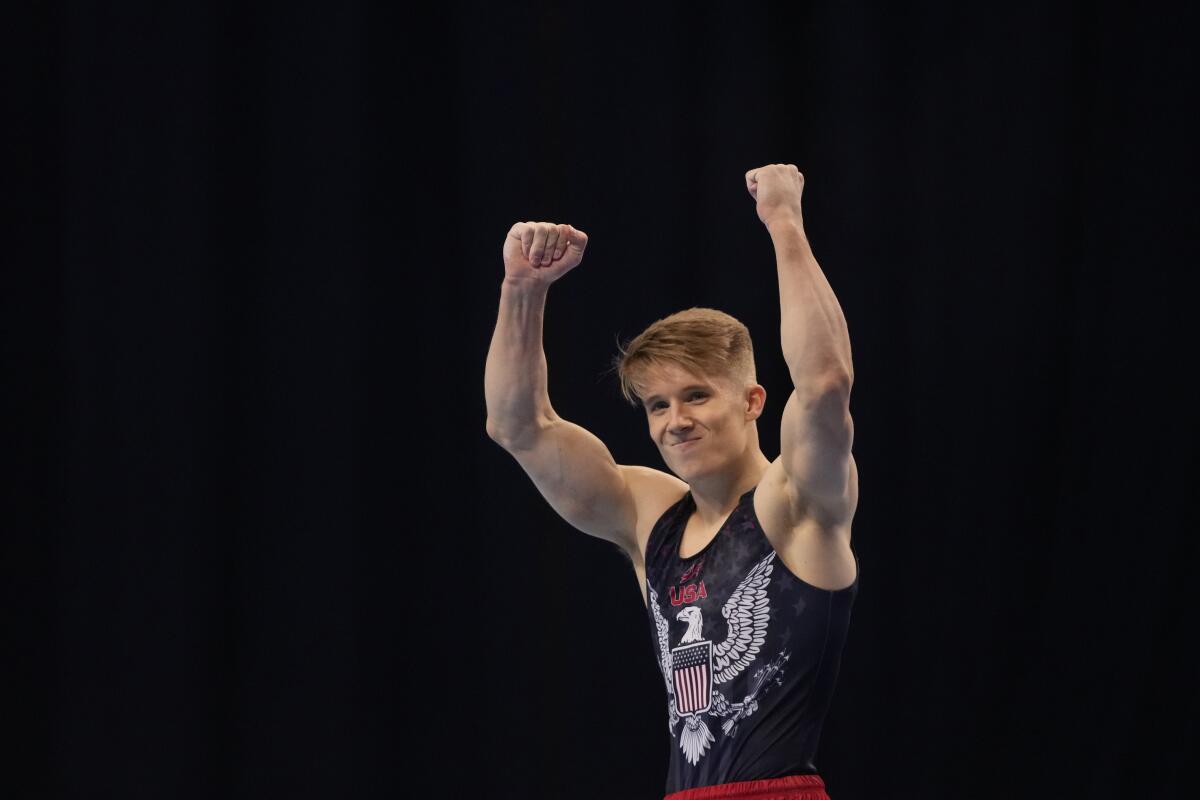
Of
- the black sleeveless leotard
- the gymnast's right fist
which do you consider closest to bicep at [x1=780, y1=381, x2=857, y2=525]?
the black sleeveless leotard

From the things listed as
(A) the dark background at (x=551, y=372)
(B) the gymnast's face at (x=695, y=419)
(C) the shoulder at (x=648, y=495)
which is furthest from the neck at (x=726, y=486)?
(A) the dark background at (x=551, y=372)

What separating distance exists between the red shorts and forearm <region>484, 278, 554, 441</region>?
2.27 feet

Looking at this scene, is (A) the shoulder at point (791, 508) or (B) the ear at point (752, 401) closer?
(A) the shoulder at point (791, 508)

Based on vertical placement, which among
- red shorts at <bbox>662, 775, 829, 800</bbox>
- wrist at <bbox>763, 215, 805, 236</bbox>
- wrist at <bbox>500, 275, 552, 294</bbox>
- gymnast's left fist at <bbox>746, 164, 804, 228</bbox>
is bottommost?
red shorts at <bbox>662, 775, 829, 800</bbox>

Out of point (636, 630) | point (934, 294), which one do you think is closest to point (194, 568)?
point (636, 630)

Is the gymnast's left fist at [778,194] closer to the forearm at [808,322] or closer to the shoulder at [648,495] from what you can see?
the forearm at [808,322]

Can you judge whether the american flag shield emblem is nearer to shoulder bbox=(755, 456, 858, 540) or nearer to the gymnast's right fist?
shoulder bbox=(755, 456, 858, 540)

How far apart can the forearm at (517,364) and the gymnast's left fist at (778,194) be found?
43cm

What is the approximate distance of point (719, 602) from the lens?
7.23ft

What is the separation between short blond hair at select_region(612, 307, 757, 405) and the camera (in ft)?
7.58

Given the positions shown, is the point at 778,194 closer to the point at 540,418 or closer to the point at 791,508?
the point at 791,508

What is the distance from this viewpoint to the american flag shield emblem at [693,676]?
2.20 metres

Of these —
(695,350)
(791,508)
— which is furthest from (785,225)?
(791,508)

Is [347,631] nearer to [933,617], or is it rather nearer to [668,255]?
[668,255]
